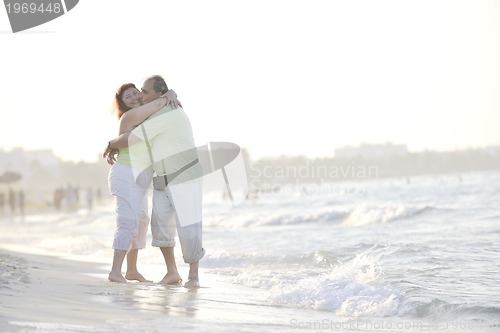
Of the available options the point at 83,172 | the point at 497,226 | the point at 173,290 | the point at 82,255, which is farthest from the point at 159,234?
the point at 83,172

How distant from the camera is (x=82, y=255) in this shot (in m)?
9.91

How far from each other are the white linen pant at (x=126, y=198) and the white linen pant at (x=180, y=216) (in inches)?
5.1

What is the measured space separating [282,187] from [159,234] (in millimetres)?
82659

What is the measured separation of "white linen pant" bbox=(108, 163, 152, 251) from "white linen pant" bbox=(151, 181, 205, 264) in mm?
130

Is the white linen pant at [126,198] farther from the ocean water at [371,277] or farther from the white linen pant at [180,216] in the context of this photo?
the ocean water at [371,277]

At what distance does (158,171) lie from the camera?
5.48 m

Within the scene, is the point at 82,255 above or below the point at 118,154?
below

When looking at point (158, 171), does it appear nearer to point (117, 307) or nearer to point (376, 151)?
point (117, 307)

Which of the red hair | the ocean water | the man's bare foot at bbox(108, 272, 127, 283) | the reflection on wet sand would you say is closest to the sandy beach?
the reflection on wet sand

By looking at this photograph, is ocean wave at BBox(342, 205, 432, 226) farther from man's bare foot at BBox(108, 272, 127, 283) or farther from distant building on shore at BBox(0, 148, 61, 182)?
distant building on shore at BBox(0, 148, 61, 182)

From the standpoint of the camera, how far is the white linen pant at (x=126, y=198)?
5547 mm

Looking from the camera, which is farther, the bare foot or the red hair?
the red hair

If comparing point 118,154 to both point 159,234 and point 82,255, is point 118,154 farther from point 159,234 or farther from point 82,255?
point 82,255

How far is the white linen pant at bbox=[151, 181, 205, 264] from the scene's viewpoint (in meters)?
5.46
